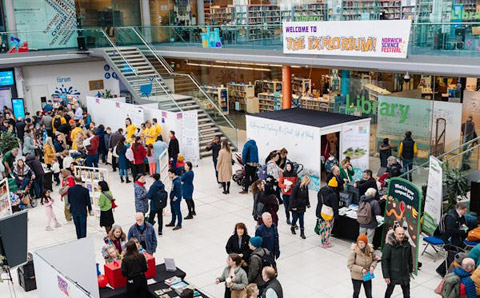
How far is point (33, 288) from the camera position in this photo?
398 inches

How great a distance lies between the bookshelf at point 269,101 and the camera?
24578 millimetres

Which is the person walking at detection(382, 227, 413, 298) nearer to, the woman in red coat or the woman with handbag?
the woman with handbag

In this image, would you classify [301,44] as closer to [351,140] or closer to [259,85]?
[351,140]

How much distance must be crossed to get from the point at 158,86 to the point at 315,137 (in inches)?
376

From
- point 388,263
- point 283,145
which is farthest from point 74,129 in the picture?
point 388,263

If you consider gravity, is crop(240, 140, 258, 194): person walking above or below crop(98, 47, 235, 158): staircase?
below

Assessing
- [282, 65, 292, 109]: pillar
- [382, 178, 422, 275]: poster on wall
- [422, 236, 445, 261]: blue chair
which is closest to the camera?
[382, 178, 422, 275]: poster on wall

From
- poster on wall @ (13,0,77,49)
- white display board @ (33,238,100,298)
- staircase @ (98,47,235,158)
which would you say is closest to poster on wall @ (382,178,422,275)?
white display board @ (33,238,100,298)

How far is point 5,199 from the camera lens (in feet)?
41.4

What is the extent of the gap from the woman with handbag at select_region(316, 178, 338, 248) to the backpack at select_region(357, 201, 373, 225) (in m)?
0.56

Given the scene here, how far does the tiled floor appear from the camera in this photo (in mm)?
9859

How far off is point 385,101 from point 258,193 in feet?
26.4

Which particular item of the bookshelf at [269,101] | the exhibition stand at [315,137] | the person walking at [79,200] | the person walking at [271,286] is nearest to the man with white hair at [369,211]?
the person walking at [271,286]

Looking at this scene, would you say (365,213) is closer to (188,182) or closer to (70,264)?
(188,182)
